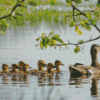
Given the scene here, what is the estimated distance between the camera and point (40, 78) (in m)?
7.59

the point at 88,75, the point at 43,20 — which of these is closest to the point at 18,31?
the point at 43,20

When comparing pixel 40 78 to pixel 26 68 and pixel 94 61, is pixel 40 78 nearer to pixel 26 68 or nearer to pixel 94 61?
pixel 26 68

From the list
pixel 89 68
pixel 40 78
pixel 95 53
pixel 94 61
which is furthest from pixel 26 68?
pixel 95 53

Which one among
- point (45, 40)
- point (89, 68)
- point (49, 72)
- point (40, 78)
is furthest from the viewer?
point (49, 72)

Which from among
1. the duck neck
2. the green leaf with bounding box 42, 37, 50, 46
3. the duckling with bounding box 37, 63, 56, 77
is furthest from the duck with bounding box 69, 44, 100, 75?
the green leaf with bounding box 42, 37, 50, 46

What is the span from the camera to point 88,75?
8.31m

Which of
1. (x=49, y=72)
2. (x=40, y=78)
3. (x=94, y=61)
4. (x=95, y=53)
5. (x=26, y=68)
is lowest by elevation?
(x=40, y=78)

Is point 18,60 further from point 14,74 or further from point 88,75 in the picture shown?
point 88,75

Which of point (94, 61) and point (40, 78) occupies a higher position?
point (94, 61)

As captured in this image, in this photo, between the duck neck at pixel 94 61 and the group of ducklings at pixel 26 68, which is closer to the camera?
the group of ducklings at pixel 26 68

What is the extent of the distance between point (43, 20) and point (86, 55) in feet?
29.5

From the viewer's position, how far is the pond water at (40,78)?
509cm

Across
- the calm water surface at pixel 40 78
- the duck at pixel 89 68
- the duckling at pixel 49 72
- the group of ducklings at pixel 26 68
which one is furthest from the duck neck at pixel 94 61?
the duckling at pixel 49 72

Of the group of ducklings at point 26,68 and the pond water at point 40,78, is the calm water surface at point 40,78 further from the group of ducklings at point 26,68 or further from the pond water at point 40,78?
the group of ducklings at point 26,68
